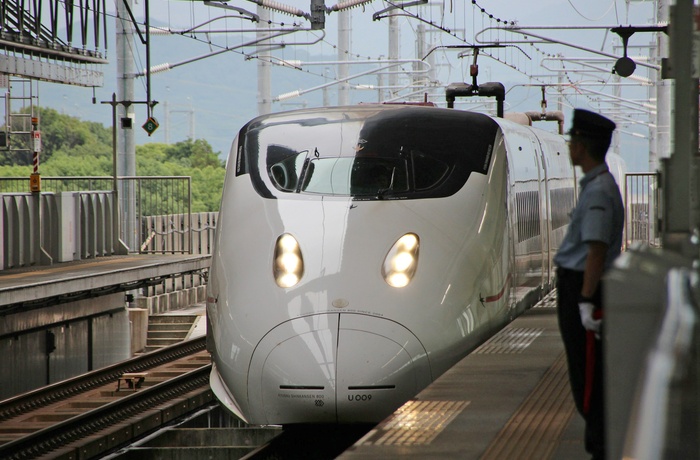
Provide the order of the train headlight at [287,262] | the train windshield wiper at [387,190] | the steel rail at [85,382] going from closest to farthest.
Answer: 1. the train headlight at [287,262]
2. the train windshield wiper at [387,190]
3. the steel rail at [85,382]

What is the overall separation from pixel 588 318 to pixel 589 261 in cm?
22

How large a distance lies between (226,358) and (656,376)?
199 inches

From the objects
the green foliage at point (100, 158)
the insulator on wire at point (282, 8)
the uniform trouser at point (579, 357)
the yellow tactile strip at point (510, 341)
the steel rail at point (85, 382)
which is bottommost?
the steel rail at point (85, 382)

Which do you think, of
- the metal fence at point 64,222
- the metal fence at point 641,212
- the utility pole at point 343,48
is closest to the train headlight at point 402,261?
the metal fence at point 64,222

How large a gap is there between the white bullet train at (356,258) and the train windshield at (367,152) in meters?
0.01

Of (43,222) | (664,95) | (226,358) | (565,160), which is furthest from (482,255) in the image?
(664,95)

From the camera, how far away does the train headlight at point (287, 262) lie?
21.4 feet

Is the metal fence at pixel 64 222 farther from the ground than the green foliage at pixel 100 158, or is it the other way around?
the green foliage at pixel 100 158

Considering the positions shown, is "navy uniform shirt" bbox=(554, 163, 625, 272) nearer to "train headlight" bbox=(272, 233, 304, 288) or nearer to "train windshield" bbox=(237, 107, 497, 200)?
"train headlight" bbox=(272, 233, 304, 288)

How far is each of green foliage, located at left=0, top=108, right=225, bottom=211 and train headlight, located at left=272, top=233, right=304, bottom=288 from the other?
1721 inches

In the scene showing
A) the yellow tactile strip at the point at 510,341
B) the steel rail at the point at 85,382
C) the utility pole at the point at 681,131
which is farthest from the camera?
the steel rail at the point at 85,382

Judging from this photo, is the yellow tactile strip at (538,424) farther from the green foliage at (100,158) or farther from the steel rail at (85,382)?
the green foliage at (100,158)

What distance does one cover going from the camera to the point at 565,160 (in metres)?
14.6

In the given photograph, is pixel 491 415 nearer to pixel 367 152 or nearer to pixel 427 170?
pixel 427 170
